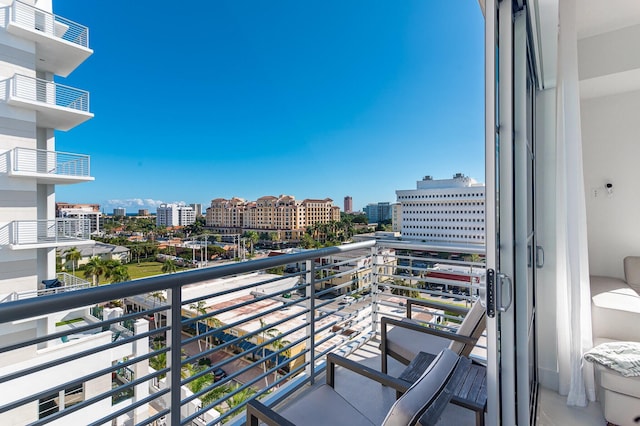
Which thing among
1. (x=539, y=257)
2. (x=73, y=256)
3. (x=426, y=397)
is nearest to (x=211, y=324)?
(x=426, y=397)

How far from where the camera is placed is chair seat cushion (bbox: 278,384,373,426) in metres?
1.10

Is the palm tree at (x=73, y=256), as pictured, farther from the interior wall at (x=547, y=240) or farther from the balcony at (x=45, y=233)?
the interior wall at (x=547, y=240)

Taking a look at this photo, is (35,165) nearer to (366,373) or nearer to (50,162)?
(50,162)

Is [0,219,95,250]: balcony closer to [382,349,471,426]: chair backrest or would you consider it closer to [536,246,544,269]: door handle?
[382,349,471,426]: chair backrest

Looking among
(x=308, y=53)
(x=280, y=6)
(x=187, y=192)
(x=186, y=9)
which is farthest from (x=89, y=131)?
(x=308, y=53)

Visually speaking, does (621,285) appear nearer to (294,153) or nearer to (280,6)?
(280,6)

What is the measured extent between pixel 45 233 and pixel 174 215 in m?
3.67

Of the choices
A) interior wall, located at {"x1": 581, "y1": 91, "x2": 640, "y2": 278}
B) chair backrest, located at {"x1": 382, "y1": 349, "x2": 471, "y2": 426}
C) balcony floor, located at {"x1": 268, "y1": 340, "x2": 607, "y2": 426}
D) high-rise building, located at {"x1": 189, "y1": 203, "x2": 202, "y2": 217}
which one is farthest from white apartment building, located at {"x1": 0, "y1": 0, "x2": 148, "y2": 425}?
interior wall, located at {"x1": 581, "y1": 91, "x2": 640, "y2": 278}

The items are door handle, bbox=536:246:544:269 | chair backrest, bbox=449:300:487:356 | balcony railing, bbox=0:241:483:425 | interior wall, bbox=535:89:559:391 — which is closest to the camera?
balcony railing, bbox=0:241:483:425

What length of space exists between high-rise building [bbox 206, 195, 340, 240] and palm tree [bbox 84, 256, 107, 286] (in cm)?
371

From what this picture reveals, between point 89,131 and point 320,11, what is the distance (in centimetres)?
1181

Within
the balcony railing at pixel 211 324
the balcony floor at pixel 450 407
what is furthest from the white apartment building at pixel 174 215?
the balcony floor at pixel 450 407

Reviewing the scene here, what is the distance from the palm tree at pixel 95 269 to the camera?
19.0ft

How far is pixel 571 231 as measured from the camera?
164 cm
